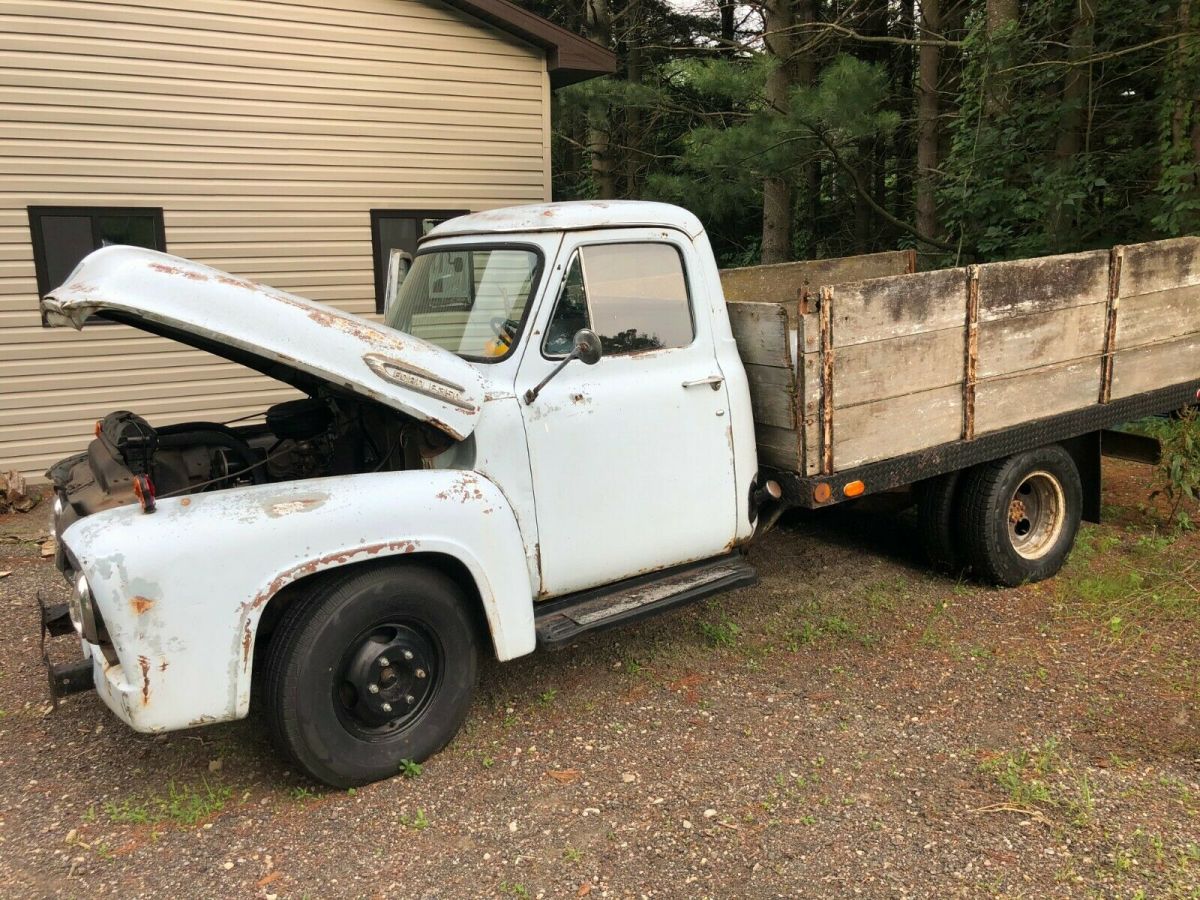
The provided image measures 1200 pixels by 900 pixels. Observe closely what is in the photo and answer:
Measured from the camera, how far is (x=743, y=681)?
4418mm

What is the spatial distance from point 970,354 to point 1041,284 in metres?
0.69

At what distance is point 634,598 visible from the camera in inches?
163

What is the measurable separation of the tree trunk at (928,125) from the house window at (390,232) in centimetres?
664

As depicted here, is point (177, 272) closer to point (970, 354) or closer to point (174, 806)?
point (174, 806)

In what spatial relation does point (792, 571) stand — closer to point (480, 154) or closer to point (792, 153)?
point (792, 153)

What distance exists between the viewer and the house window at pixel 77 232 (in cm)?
774

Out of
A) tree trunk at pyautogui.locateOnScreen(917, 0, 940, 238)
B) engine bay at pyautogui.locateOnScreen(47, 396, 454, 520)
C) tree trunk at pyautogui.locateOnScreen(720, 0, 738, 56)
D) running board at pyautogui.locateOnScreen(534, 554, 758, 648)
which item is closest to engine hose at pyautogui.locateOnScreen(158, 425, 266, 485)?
engine bay at pyautogui.locateOnScreen(47, 396, 454, 520)

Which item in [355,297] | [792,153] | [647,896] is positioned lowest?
[647,896]

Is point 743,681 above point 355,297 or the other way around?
the other way around

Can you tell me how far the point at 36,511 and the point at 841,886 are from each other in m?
7.10

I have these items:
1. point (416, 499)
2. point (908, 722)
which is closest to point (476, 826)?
point (416, 499)

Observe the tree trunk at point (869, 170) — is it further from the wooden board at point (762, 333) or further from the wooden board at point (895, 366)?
the wooden board at point (762, 333)

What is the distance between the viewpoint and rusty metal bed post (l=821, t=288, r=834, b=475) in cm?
429

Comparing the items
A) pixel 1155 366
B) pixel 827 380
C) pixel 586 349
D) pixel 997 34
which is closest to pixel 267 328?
pixel 586 349
